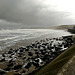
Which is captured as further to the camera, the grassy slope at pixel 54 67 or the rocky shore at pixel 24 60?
the rocky shore at pixel 24 60

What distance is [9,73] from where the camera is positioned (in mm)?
15758

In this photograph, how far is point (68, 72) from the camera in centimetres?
778

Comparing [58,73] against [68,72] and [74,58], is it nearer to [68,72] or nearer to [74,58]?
[68,72]

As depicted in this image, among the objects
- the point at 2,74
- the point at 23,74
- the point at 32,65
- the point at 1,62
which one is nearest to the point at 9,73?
the point at 2,74

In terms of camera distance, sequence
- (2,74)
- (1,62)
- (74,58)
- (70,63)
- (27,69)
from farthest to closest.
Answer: (1,62) → (27,69) → (2,74) → (74,58) → (70,63)

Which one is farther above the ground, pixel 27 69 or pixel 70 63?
pixel 70 63

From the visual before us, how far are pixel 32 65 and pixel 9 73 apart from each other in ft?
15.9

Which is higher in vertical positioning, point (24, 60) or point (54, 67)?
point (54, 67)

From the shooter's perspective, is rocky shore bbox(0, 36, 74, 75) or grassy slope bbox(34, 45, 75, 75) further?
rocky shore bbox(0, 36, 74, 75)

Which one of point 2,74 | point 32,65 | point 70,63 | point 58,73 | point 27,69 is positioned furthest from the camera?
point 32,65

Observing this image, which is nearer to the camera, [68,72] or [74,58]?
[68,72]

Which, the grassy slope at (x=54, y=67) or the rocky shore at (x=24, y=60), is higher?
the grassy slope at (x=54, y=67)

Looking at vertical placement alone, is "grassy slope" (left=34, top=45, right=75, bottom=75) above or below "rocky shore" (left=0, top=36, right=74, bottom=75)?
above

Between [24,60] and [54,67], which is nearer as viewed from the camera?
[54,67]
